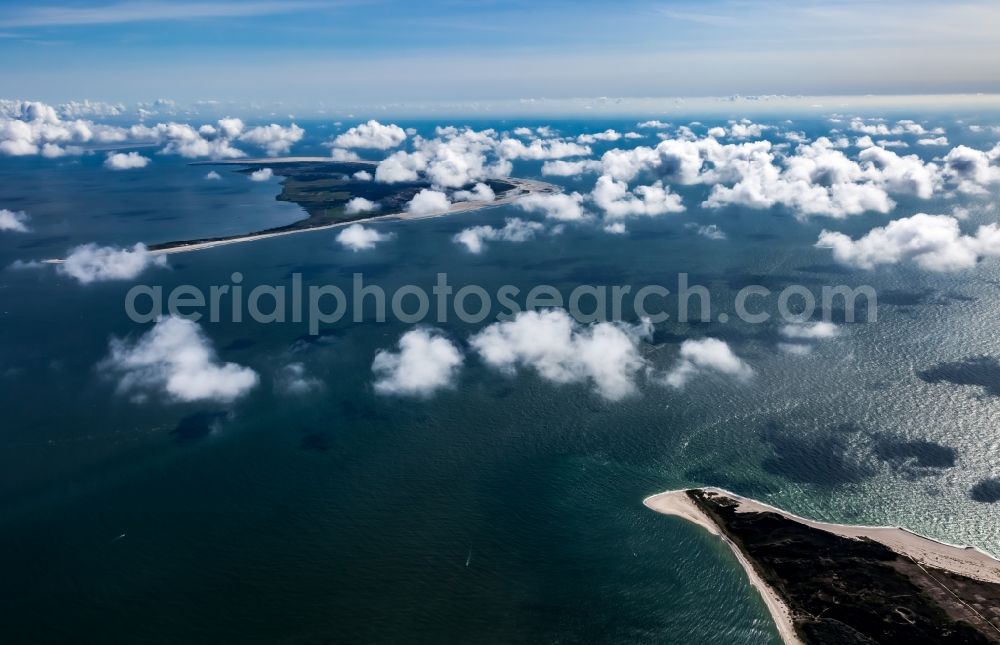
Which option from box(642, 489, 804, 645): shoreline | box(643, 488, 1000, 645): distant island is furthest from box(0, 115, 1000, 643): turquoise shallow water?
box(643, 488, 1000, 645): distant island

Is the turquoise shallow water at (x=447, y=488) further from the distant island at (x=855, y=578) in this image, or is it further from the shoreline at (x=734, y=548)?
the distant island at (x=855, y=578)

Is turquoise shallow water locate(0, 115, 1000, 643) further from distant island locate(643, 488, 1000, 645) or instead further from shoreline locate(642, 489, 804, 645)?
distant island locate(643, 488, 1000, 645)

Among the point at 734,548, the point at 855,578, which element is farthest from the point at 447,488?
the point at 855,578

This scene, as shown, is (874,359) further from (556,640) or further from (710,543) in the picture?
(556,640)

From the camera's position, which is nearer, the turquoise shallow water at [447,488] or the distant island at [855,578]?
the distant island at [855,578]

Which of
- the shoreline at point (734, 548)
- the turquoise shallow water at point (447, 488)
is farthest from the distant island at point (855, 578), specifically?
the turquoise shallow water at point (447, 488)
